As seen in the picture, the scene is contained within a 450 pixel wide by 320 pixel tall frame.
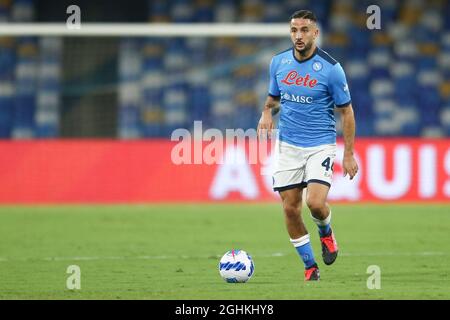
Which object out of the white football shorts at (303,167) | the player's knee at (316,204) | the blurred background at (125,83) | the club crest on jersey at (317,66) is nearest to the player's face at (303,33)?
the club crest on jersey at (317,66)

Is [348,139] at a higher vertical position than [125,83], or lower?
lower

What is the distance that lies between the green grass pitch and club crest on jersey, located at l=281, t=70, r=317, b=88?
1.77m

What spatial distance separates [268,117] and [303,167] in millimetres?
565

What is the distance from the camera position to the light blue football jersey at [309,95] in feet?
32.8

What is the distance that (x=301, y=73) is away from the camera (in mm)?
10055

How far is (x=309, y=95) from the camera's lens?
10.1 m

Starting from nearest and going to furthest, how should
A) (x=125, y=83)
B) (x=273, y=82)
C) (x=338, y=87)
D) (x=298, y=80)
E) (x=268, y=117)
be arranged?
(x=338, y=87)
(x=298, y=80)
(x=268, y=117)
(x=273, y=82)
(x=125, y=83)

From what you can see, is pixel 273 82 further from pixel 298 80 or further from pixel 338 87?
pixel 338 87

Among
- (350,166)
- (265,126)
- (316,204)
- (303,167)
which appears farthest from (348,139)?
(265,126)

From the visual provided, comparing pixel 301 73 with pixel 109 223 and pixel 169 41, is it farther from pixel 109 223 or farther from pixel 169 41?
pixel 169 41

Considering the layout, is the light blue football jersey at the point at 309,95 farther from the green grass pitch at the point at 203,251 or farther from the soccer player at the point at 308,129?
the green grass pitch at the point at 203,251

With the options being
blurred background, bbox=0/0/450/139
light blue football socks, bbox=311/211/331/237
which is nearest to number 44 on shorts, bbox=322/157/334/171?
light blue football socks, bbox=311/211/331/237
